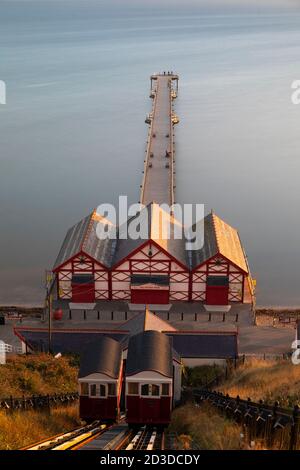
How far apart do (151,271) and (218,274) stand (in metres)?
4.34

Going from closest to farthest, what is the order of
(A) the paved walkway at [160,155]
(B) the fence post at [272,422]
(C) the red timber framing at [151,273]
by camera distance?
1. (B) the fence post at [272,422]
2. (C) the red timber framing at [151,273]
3. (A) the paved walkway at [160,155]

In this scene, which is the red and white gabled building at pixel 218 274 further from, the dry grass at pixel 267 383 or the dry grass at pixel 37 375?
the dry grass at pixel 37 375

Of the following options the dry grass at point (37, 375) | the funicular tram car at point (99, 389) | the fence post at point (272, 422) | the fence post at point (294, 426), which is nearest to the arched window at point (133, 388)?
the funicular tram car at point (99, 389)

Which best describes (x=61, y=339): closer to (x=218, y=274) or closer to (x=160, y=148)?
(x=218, y=274)

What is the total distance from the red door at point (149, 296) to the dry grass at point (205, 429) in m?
14.6

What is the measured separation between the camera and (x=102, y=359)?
24594 millimetres

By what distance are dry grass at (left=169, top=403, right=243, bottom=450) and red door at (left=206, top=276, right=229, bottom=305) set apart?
574 inches

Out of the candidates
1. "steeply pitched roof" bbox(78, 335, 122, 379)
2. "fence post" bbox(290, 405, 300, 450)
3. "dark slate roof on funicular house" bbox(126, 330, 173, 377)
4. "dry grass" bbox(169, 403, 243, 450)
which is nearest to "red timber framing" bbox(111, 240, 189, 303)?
"dark slate roof on funicular house" bbox(126, 330, 173, 377)

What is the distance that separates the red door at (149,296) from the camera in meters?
39.1

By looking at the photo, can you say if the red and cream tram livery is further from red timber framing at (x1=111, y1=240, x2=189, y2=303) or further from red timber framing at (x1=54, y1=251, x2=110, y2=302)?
red timber framing at (x1=54, y1=251, x2=110, y2=302)

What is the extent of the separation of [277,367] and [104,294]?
606 inches

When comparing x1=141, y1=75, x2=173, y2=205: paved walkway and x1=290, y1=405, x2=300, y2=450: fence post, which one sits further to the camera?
x1=141, y1=75, x2=173, y2=205: paved walkway

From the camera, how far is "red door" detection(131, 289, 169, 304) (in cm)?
3906

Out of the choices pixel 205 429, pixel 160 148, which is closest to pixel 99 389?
pixel 205 429
